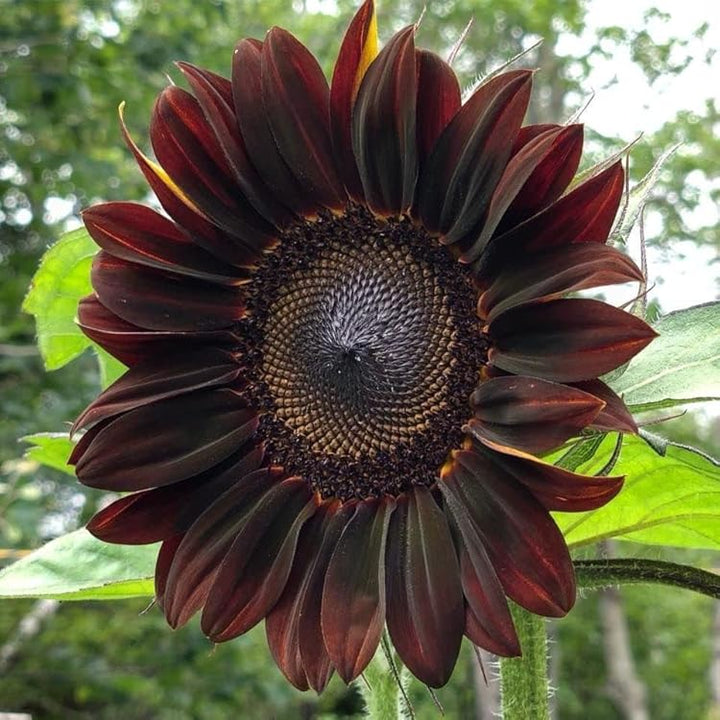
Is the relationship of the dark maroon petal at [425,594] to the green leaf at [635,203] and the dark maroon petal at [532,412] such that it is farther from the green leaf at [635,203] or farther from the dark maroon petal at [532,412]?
the green leaf at [635,203]

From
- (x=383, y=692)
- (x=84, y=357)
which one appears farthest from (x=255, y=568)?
(x=84, y=357)

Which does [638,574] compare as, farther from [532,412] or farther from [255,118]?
[255,118]

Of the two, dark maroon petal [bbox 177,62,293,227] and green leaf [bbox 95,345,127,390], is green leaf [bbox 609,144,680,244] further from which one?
green leaf [bbox 95,345,127,390]

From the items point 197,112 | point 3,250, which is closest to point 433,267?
point 197,112

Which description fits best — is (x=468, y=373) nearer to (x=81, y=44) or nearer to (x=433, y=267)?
(x=433, y=267)

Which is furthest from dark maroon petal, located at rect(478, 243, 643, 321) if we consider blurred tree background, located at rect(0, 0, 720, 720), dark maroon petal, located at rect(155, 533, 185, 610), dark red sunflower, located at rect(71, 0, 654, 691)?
blurred tree background, located at rect(0, 0, 720, 720)

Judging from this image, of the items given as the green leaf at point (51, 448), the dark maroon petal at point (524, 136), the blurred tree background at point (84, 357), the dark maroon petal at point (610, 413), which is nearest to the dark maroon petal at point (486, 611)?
the dark maroon petal at point (610, 413)

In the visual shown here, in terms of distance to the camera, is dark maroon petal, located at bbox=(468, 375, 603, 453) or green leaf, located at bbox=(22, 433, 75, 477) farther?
green leaf, located at bbox=(22, 433, 75, 477)
